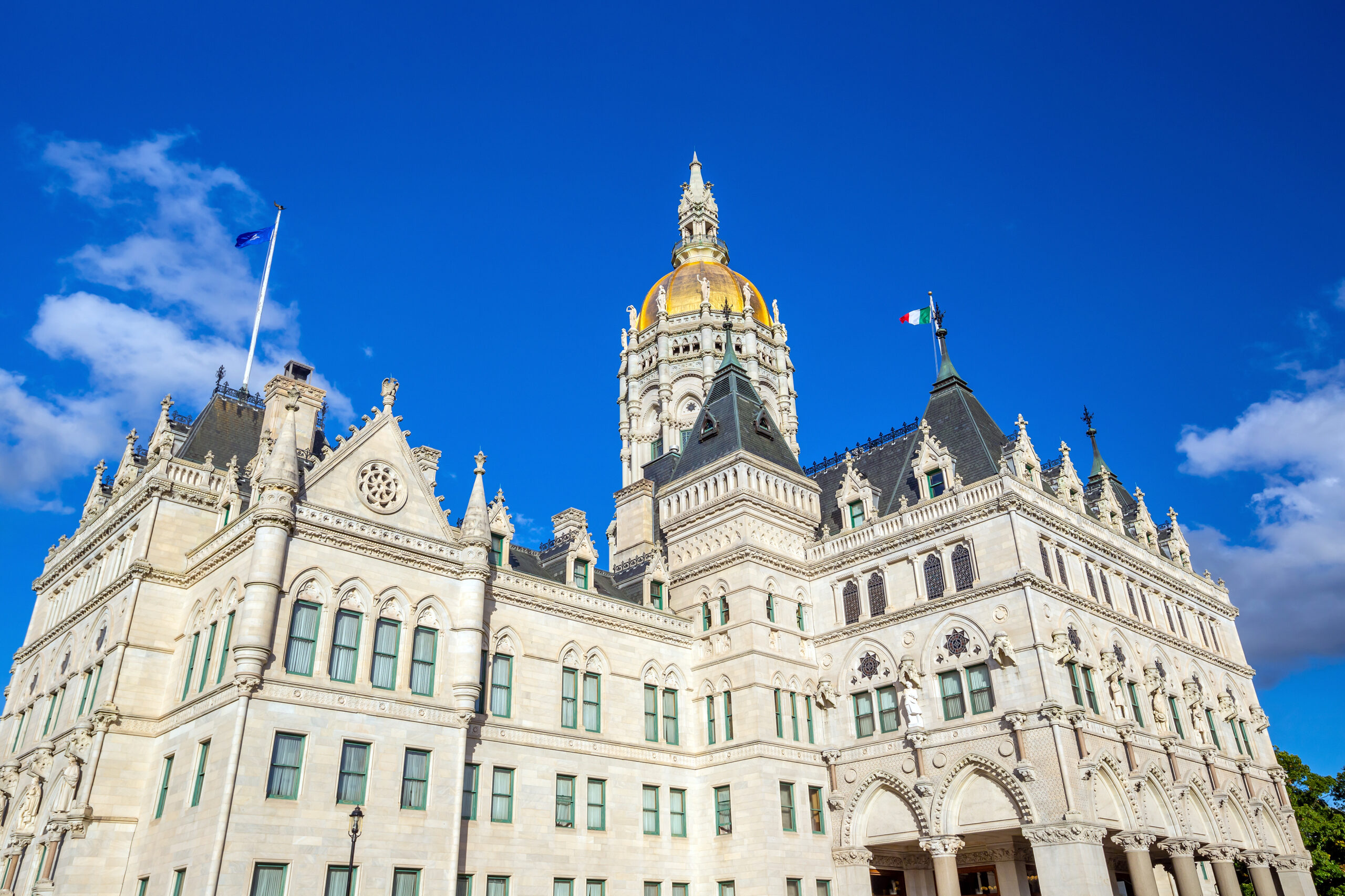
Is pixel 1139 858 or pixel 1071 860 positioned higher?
pixel 1139 858

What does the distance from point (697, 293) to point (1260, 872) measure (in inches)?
2242

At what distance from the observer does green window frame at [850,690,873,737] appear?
41.0m

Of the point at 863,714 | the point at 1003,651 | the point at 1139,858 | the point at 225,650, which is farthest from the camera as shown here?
the point at 863,714

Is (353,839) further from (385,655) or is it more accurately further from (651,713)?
(651,713)

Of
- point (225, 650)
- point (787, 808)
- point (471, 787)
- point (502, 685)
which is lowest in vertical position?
point (787, 808)

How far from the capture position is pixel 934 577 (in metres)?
40.7

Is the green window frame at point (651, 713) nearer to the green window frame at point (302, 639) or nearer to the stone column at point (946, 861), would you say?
the stone column at point (946, 861)

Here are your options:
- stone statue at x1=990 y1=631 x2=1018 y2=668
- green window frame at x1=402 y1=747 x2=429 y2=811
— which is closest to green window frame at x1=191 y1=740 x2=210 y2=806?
green window frame at x1=402 y1=747 x2=429 y2=811

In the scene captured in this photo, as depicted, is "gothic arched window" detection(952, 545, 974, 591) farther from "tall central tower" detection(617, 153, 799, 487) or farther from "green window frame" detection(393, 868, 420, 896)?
"tall central tower" detection(617, 153, 799, 487)

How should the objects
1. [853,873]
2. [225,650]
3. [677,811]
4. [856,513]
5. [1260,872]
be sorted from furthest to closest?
[856,513] < [1260,872] < [677,811] < [853,873] < [225,650]

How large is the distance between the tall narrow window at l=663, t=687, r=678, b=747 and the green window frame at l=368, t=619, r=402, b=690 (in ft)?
42.7

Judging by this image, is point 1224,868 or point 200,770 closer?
point 200,770

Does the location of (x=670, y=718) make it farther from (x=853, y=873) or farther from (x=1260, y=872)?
(x=1260, y=872)

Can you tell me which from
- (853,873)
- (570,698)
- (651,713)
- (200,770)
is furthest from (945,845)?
(200,770)
